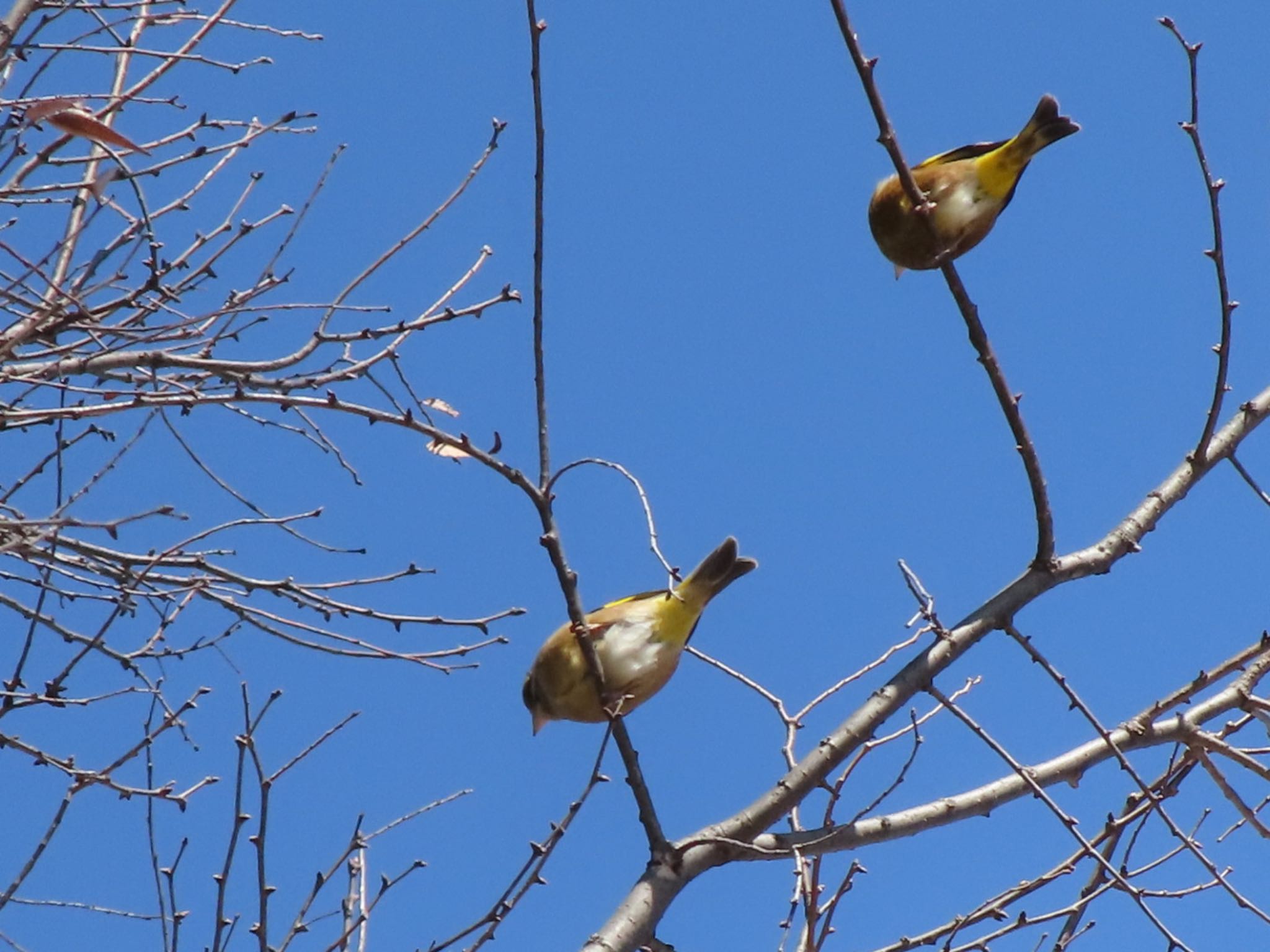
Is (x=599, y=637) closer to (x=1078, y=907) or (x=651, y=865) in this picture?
(x=651, y=865)

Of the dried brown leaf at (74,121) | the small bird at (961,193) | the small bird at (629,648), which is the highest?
the small bird at (961,193)

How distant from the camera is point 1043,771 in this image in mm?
3248

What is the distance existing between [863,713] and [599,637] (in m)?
0.87

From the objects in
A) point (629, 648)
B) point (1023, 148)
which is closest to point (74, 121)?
point (629, 648)

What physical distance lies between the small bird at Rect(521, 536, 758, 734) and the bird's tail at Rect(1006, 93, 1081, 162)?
1.60m

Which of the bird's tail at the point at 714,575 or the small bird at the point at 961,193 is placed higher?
the small bird at the point at 961,193

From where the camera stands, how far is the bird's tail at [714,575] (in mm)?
3904

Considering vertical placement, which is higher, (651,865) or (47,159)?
(47,159)

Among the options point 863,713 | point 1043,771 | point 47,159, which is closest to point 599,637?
point 863,713

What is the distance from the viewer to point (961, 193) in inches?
160

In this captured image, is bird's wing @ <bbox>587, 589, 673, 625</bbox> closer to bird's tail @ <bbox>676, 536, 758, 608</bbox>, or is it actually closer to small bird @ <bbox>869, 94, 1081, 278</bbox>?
bird's tail @ <bbox>676, 536, 758, 608</bbox>

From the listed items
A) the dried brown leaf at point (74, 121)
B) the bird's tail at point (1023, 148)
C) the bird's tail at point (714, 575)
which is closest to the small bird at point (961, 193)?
the bird's tail at point (1023, 148)

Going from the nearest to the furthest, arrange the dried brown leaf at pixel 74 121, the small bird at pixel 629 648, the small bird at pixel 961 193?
the dried brown leaf at pixel 74 121
the small bird at pixel 629 648
the small bird at pixel 961 193

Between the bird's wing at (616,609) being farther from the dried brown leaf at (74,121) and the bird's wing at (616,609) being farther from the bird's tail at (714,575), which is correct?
the dried brown leaf at (74,121)
